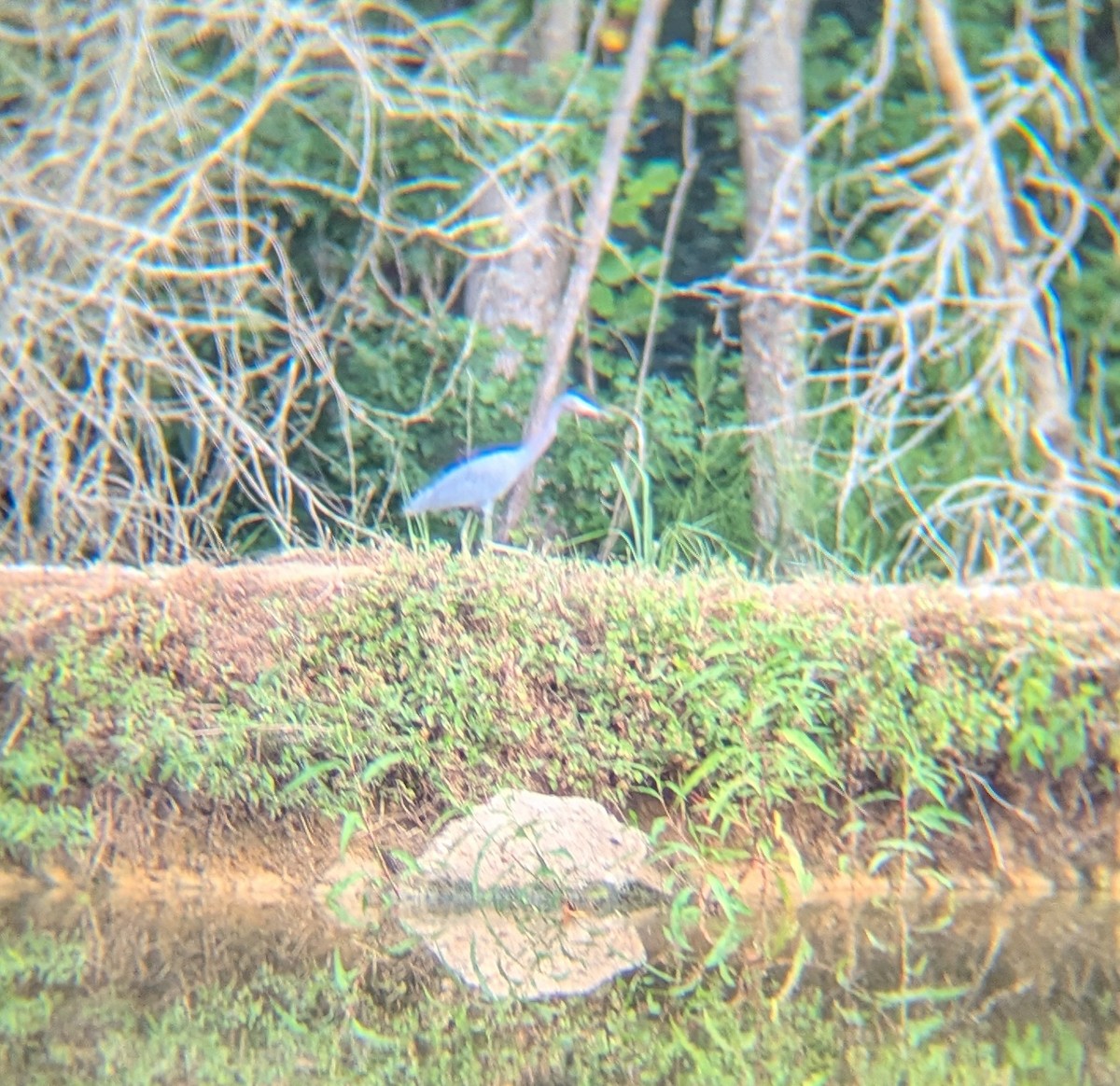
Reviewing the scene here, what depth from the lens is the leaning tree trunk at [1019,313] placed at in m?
5.62

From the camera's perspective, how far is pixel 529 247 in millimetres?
6910

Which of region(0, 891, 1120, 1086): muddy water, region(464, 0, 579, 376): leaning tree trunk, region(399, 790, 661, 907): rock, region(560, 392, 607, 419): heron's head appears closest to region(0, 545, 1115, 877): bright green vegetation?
region(399, 790, 661, 907): rock

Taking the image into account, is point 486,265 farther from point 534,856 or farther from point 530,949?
point 530,949

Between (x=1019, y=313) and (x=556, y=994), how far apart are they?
142 inches

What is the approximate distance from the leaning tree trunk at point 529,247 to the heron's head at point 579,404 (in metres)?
0.65

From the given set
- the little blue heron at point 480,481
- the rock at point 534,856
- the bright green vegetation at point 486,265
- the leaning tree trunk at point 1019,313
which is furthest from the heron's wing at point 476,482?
the leaning tree trunk at point 1019,313

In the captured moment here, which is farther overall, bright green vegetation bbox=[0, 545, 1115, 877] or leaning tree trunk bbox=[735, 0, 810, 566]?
leaning tree trunk bbox=[735, 0, 810, 566]

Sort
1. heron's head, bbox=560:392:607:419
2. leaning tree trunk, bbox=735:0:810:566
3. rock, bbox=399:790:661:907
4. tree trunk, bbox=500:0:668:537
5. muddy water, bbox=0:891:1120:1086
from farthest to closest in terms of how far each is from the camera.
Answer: leaning tree trunk, bbox=735:0:810:566 < tree trunk, bbox=500:0:668:537 < heron's head, bbox=560:392:607:419 < rock, bbox=399:790:661:907 < muddy water, bbox=0:891:1120:1086

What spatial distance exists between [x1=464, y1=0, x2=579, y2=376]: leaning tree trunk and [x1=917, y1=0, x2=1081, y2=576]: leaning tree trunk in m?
2.00

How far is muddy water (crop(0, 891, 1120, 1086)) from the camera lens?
3283mm

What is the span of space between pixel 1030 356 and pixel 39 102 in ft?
15.9

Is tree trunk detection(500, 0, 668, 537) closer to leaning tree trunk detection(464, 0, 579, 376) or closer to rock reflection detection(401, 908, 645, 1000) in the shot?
leaning tree trunk detection(464, 0, 579, 376)

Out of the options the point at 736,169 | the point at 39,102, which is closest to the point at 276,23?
the point at 39,102

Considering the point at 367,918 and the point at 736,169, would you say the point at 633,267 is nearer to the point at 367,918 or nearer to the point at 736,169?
the point at 736,169
